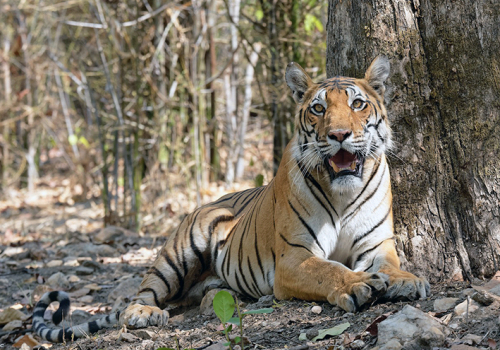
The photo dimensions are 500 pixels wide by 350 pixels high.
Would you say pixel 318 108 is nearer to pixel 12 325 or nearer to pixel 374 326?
pixel 374 326

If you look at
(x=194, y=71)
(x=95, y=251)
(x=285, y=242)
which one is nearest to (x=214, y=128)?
(x=194, y=71)

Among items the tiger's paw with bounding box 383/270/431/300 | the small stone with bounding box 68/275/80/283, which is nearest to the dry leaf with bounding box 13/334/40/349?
the small stone with bounding box 68/275/80/283

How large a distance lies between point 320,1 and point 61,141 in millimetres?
7887

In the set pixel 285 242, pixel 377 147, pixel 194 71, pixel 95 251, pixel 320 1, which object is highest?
pixel 320 1

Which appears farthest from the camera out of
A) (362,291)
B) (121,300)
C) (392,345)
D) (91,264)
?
(91,264)

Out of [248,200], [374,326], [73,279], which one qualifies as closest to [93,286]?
[73,279]

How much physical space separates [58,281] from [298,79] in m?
3.02

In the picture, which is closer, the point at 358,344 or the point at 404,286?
the point at 358,344

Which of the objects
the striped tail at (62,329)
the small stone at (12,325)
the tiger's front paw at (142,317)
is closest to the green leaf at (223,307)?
the tiger's front paw at (142,317)

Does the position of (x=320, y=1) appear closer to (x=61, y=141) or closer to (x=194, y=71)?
(x=194, y=71)

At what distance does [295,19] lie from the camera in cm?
705

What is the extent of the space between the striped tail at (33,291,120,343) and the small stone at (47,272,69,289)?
A: 1.03m

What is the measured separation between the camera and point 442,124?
11.5 feet

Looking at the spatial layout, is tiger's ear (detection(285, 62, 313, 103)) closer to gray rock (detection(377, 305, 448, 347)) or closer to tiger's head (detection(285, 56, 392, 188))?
tiger's head (detection(285, 56, 392, 188))
